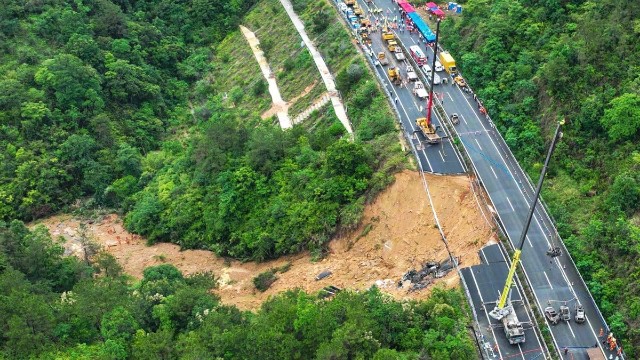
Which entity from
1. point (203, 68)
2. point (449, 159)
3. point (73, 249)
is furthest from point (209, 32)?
point (449, 159)

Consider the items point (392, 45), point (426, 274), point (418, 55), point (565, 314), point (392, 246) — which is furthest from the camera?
point (392, 45)

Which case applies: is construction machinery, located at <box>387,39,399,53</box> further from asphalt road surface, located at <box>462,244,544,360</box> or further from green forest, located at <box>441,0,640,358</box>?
asphalt road surface, located at <box>462,244,544,360</box>

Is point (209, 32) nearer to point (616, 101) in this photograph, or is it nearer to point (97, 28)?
point (97, 28)

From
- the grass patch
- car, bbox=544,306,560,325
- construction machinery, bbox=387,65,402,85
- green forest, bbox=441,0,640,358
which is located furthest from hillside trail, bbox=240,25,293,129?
car, bbox=544,306,560,325

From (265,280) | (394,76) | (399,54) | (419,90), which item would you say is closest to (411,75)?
(394,76)

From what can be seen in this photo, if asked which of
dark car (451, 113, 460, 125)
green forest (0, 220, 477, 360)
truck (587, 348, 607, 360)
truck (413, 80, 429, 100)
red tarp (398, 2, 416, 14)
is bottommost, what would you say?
truck (587, 348, 607, 360)

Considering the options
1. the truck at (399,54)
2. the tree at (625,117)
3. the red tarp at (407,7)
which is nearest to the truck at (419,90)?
the truck at (399,54)

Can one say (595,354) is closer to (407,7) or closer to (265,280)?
(265,280)
